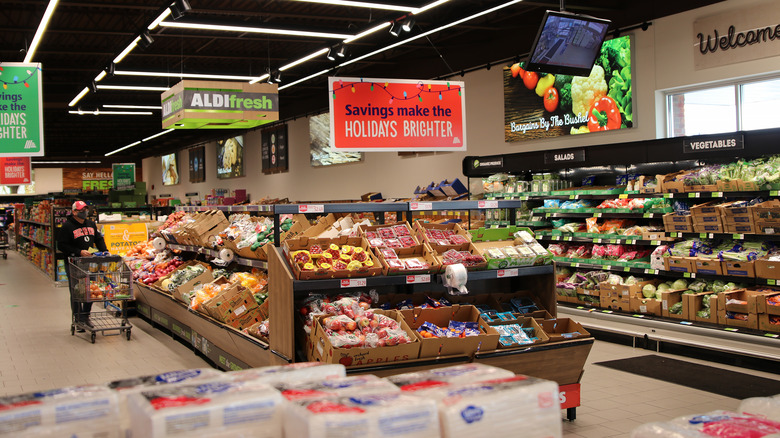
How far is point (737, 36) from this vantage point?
751 cm

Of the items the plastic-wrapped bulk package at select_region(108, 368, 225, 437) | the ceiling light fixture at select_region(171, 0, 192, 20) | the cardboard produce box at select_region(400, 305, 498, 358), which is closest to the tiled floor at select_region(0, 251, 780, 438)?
the cardboard produce box at select_region(400, 305, 498, 358)

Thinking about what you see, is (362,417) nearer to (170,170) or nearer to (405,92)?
(405,92)

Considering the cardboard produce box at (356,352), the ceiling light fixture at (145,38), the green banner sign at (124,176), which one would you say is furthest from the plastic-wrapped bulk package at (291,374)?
the green banner sign at (124,176)

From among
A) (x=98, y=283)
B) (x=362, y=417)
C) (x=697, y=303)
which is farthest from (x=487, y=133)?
(x=362, y=417)

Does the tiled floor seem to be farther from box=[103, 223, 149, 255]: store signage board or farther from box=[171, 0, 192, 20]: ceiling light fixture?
box=[171, 0, 192, 20]: ceiling light fixture

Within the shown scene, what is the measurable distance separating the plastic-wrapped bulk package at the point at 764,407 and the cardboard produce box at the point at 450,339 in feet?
7.23

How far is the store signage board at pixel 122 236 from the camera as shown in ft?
40.4

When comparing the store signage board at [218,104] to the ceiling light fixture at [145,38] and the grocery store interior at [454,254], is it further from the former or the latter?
the ceiling light fixture at [145,38]

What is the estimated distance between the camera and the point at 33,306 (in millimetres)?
10922

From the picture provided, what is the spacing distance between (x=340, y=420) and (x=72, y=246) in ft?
28.8

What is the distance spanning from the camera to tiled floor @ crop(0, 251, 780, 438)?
4875 mm

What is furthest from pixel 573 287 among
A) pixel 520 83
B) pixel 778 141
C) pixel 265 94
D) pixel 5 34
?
pixel 5 34

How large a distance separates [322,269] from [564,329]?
1926 mm

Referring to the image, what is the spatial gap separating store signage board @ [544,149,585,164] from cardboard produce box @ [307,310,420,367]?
483 centimetres
